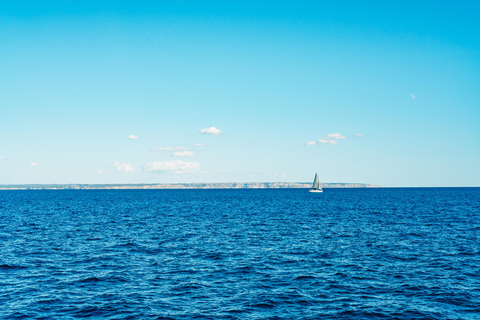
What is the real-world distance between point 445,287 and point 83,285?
99.8 ft

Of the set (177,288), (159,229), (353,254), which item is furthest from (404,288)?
(159,229)

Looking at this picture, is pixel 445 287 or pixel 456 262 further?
pixel 456 262

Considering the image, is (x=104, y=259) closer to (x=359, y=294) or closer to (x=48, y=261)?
(x=48, y=261)

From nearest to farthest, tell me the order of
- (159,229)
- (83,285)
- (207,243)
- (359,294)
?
(359,294) < (83,285) < (207,243) < (159,229)

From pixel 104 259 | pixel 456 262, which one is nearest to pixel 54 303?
pixel 104 259

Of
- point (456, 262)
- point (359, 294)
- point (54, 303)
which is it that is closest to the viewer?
point (54, 303)

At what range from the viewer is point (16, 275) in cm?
3466

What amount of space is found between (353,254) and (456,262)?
10538mm

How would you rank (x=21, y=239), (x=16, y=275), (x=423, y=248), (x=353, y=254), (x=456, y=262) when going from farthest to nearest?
(x=21, y=239), (x=423, y=248), (x=353, y=254), (x=456, y=262), (x=16, y=275)

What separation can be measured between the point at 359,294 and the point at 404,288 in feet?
14.4

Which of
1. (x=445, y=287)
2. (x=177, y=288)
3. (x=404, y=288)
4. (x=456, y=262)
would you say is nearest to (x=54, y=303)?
(x=177, y=288)

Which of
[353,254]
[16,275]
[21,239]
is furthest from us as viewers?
[21,239]

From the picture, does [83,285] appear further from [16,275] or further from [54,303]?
[16,275]

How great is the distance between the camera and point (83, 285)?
104ft
